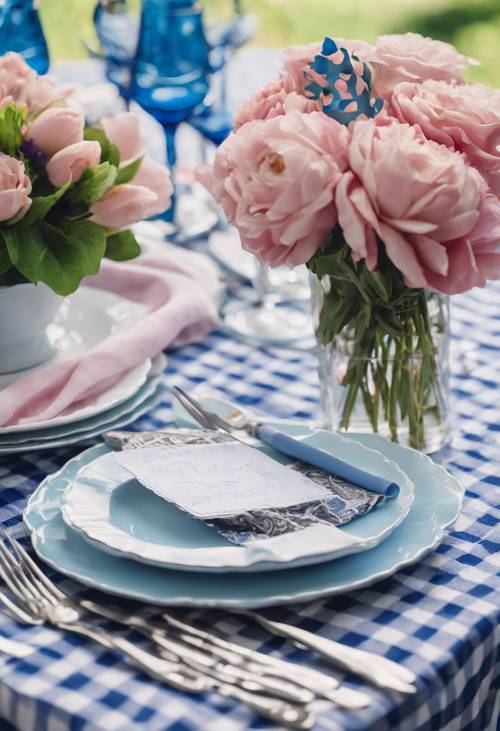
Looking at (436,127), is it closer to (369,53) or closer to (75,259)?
(369,53)

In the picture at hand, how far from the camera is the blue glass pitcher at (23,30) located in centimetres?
150

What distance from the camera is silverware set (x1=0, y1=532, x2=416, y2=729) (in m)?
0.70

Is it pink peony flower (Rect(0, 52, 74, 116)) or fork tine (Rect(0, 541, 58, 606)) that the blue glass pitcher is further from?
fork tine (Rect(0, 541, 58, 606))

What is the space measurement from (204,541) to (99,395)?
315mm

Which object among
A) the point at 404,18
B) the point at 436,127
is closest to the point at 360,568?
the point at 436,127

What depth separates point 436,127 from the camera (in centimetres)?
92

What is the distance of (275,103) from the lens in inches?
38.4

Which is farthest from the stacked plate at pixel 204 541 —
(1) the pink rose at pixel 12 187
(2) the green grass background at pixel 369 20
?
(2) the green grass background at pixel 369 20

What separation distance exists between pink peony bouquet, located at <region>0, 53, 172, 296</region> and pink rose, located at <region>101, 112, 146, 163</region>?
0.05 ft

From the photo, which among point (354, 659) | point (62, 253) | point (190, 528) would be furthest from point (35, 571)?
point (62, 253)

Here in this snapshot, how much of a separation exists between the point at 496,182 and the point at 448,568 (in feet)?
1.02

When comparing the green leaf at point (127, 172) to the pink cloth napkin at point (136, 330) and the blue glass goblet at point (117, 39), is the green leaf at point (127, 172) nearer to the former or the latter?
the pink cloth napkin at point (136, 330)

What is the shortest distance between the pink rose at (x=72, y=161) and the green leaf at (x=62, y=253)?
1.6 inches

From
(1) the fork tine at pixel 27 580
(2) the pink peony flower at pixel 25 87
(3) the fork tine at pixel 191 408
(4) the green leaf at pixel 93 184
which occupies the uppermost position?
(2) the pink peony flower at pixel 25 87
